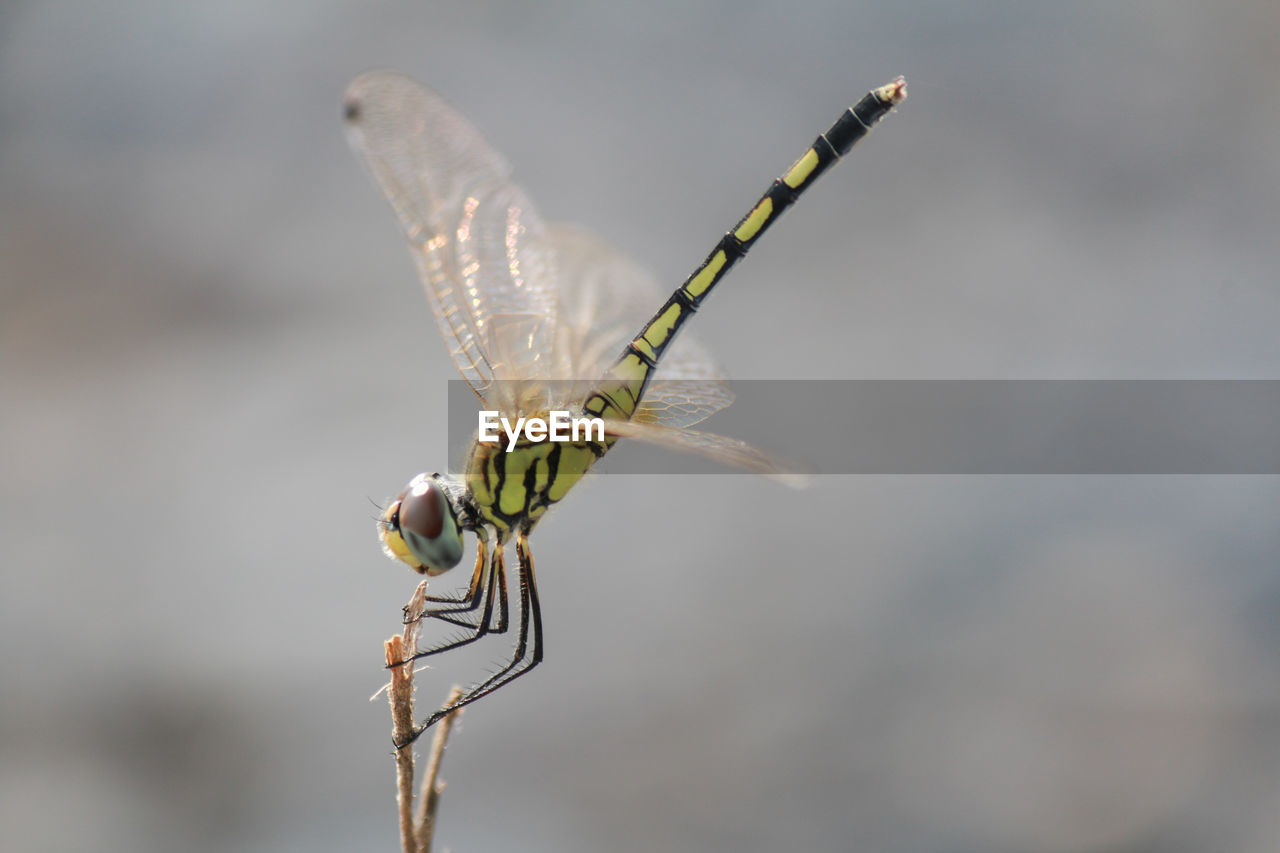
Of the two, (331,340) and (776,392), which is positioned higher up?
(776,392)

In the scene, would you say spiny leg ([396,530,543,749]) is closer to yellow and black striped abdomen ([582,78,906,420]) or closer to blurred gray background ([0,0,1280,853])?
yellow and black striped abdomen ([582,78,906,420])

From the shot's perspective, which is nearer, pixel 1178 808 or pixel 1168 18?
pixel 1178 808

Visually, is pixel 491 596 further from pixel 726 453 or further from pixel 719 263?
pixel 719 263

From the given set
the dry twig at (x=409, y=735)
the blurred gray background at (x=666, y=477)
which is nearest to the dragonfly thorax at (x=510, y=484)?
the dry twig at (x=409, y=735)

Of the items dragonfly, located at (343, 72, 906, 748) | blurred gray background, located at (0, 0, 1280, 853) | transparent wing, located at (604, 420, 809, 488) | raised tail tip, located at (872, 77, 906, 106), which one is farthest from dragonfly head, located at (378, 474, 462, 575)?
blurred gray background, located at (0, 0, 1280, 853)

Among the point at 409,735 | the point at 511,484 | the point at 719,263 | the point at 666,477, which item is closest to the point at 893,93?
the point at 719,263

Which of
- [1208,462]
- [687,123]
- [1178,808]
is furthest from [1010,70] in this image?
[1178,808]

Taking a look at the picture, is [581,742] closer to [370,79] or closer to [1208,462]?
[370,79]

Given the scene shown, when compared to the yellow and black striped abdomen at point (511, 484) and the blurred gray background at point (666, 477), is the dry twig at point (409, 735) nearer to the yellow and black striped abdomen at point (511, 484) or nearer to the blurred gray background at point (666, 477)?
the yellow and black striped abdomen at point (511, 484)
